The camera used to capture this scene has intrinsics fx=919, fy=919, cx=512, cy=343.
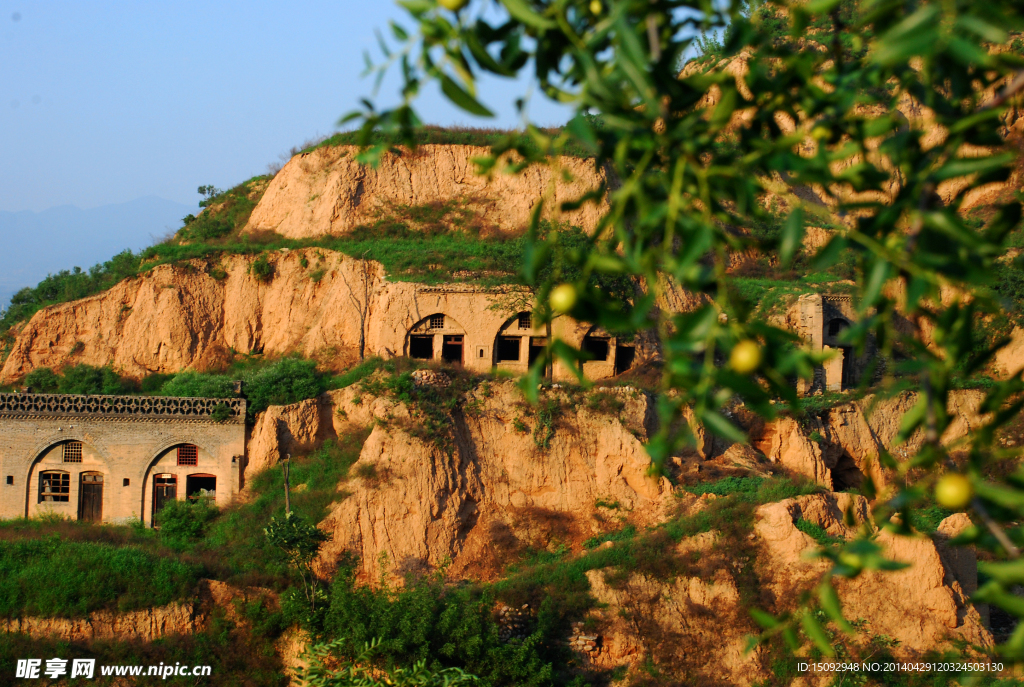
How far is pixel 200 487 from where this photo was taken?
23.4 metres

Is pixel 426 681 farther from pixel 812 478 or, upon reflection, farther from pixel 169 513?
pixel 812 478

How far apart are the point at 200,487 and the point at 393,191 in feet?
42.0

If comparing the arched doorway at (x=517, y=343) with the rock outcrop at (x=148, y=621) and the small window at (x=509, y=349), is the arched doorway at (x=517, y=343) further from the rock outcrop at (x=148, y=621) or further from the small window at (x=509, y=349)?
the rock outcrop at (x=148, y=621)

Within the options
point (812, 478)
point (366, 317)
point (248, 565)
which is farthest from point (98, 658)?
point (812, 478)

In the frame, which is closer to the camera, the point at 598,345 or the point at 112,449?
the point at 112,449

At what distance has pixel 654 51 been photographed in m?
2.97

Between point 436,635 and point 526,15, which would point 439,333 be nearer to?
point 436,635

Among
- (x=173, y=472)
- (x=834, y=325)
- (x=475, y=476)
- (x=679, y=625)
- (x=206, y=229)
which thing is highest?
(x=206, y=229)

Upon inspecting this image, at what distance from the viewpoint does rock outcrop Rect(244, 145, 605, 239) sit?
30.9 m

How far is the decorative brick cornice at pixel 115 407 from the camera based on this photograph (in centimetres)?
2294

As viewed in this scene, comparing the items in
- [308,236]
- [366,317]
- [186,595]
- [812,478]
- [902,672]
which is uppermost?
[308,236]

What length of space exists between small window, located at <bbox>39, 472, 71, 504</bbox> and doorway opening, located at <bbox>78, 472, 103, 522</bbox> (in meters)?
0.31

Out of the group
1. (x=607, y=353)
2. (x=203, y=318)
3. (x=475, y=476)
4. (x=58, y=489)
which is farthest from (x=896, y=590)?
(x=203, y=318)

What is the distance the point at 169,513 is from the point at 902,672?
54.2 feet
